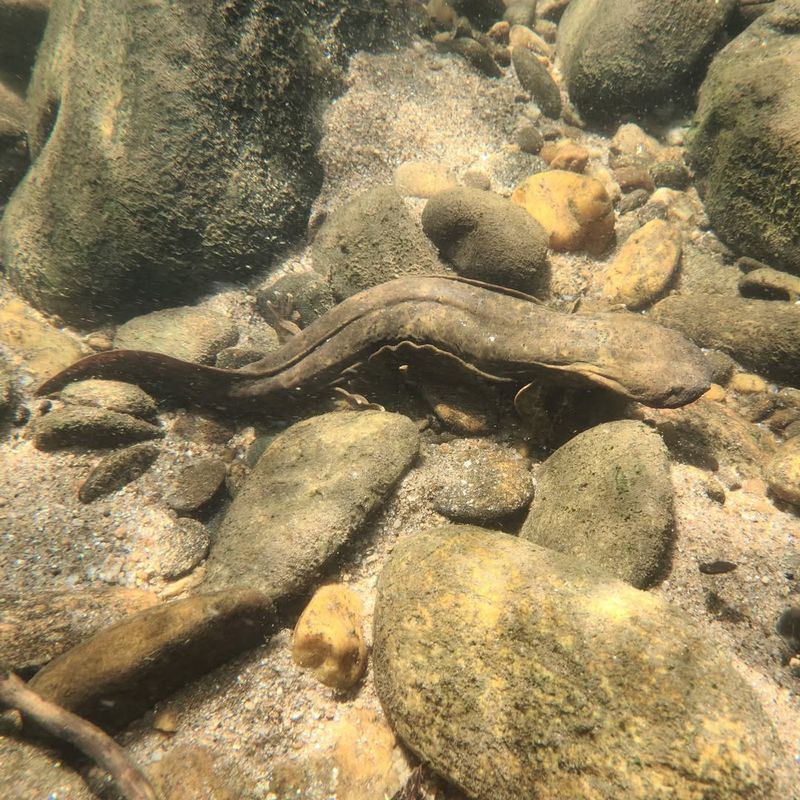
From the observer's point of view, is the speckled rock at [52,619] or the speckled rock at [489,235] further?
the speckled rock at [489,235]

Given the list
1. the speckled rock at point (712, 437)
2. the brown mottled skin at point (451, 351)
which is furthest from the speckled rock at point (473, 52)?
the speckled rock at point (712, 437)

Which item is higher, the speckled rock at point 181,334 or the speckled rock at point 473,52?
the speckled rock at point 473,52

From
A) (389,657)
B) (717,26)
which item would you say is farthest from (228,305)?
(717,26)

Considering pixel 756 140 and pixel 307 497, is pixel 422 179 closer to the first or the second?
pixel 756 140

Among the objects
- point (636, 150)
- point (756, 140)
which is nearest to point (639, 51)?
point (636, 150)

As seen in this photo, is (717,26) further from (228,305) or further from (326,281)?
(228,305)

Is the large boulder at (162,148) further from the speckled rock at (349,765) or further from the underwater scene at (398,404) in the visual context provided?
the speckled rock at (349,765)

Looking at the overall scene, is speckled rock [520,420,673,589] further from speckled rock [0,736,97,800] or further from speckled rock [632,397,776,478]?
speckled rock [0,736,97,800]
